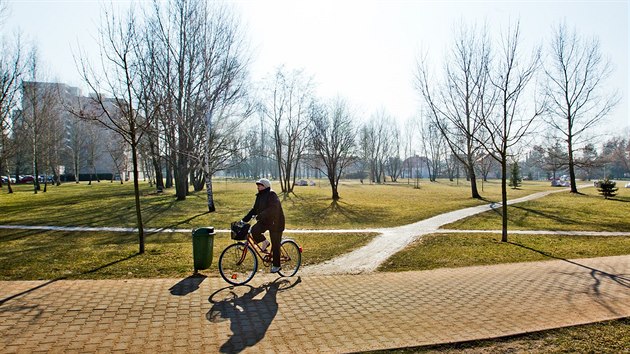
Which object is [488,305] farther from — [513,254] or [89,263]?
[89,263]

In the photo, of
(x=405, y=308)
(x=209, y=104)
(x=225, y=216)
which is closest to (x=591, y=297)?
(x=405, y=308)

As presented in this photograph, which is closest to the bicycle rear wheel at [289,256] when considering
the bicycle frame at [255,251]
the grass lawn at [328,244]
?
the bicycle frame at [255,251]

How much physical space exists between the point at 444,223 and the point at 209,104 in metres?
13.1

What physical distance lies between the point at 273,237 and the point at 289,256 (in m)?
0.81

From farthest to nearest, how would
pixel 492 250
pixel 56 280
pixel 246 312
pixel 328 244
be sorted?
pixel 328 244 → pixel 492 250 → pixel 56 280 → pixel 246 312

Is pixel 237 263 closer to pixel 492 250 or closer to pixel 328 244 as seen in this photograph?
pixel 328 244

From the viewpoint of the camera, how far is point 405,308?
223 inches

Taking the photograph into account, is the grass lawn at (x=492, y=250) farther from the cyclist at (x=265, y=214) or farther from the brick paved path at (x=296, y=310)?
the cyclist at (x=265, y=214)

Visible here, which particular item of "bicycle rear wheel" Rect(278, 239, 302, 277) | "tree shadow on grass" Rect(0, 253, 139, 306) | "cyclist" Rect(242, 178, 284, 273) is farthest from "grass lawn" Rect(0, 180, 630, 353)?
"cyclist" Rect(242, 178, 284, 273)

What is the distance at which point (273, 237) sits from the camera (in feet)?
24.1

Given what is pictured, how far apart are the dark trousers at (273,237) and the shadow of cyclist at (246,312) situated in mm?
547

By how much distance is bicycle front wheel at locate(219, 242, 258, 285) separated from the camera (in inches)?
275

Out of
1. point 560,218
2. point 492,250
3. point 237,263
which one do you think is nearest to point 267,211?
point 237,263

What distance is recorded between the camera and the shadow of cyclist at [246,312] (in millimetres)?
4508
